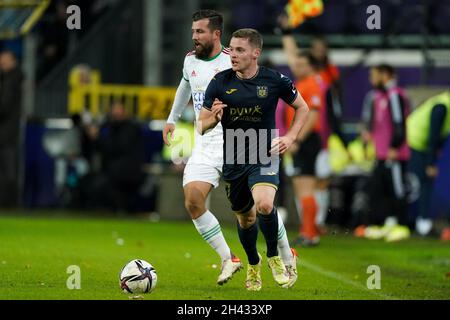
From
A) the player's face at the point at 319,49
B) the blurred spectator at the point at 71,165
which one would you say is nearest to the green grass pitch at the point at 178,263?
the player's face at the point at 319,49

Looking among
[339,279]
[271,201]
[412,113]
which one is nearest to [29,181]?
[412,113]

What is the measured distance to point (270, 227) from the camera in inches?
423

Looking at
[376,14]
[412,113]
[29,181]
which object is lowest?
[29,181]

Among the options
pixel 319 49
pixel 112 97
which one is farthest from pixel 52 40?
pixel 319 49

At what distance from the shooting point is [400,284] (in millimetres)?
12117

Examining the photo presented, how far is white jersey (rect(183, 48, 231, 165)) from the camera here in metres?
11.4

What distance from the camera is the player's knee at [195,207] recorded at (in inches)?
441

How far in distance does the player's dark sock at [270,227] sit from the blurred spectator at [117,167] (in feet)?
37.6

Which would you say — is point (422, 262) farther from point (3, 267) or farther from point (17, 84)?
point (17, 84)

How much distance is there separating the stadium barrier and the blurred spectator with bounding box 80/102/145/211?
40.1 inches

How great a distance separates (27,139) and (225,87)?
13405mm

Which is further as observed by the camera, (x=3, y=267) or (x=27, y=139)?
(x=27, y=139)

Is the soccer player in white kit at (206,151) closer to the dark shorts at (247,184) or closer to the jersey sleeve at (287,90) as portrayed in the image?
the dark shorts at (247,184)

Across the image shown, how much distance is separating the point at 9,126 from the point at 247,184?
12.6 metres
